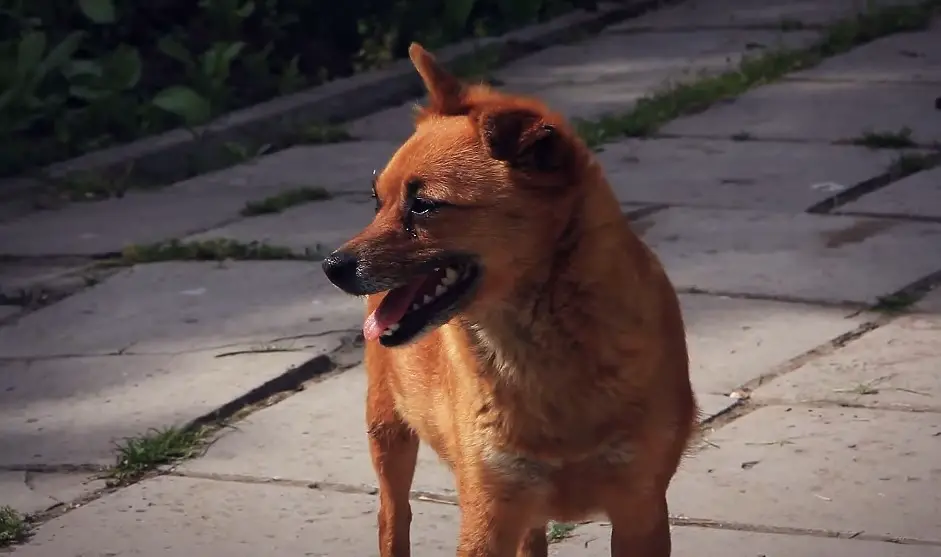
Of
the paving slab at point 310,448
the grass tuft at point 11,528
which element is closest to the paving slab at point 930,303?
the paving slab at point 310,448

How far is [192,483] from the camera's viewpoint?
16.1 feet

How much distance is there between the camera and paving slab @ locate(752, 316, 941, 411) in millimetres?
5160

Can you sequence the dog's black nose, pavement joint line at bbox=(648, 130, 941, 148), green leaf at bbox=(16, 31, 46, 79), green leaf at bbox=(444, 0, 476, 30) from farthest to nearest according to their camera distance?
green leaf at bbox=(444, 0, 476, 30) < green leaf at bbox=(16, 31, 46, 79) < pavement joint line at bbox=(648, 130, 941, 148) < the dog's black nose

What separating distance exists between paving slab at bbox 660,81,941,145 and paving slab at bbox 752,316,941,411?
115 inches

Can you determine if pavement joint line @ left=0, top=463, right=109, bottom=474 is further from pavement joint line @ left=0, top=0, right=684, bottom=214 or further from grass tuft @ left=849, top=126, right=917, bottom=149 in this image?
grass tuft @ left=849, top=126, right=917, bottom=149

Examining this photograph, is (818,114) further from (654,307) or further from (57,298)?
(654,307)

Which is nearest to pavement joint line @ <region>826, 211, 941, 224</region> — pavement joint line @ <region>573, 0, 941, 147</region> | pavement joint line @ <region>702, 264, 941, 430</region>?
pavement joint line @ <region>702, 264, 941, 430</region>

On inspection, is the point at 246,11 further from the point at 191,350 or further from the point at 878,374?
the point at 878,374

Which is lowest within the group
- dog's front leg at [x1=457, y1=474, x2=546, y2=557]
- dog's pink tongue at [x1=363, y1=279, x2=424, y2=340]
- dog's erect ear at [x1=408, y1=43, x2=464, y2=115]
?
dog's front leg at [x1=457, y1=474, x2=546, y2=557]

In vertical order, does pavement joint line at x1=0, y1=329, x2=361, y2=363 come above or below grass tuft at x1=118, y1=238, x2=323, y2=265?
below

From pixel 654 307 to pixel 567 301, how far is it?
0.80 ft

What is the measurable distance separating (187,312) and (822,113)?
420cm

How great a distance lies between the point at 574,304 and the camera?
11.9ft

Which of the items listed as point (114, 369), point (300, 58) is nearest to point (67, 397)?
point (114, 369)
